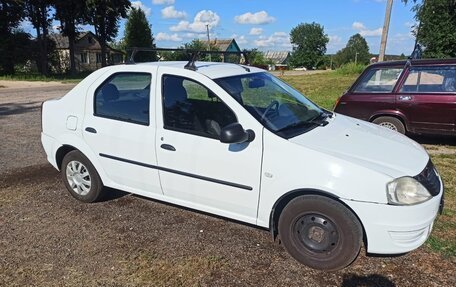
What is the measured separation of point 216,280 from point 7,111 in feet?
40.0

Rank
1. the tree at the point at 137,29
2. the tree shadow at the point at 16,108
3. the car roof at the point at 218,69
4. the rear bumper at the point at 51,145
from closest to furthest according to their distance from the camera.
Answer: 1. the car roof at the point at 218,69
2. the rear bumper at the point at 51,145
3. the tree shadow at the point at 16,108
4. the tree at the point at 137,29

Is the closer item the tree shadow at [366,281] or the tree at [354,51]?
the tree shadow at [366,281]

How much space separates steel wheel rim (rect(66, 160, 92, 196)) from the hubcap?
2.63 meters

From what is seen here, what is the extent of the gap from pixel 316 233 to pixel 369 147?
883mm

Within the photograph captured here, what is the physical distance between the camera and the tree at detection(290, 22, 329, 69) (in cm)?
10150

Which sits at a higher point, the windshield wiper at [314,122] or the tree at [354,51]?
the tree at [354,51]

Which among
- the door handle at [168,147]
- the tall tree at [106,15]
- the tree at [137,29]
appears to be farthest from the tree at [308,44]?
the door handle at [168,147]

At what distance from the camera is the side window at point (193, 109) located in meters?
3.69

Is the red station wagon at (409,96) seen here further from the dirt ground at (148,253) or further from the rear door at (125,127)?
the rear door at (125,127)

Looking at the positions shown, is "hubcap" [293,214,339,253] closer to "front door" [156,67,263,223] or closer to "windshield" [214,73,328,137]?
"front door" [156,67,263,223]

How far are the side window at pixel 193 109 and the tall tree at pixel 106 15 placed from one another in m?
36.0

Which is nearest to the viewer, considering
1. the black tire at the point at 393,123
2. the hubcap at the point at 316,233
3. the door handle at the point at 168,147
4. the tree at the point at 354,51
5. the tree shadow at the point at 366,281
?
the tree shadow at the point at 366,281

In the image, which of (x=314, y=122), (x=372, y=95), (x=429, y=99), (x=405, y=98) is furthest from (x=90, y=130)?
(x=429, y=99)

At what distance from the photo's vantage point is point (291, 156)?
328 centimetres
